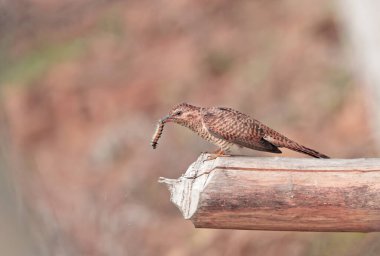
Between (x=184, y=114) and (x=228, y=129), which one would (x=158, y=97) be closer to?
(x=184, y=114)

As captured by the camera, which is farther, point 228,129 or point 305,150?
point 228,129

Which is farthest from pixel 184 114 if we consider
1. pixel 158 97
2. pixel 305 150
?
pixel 158 97

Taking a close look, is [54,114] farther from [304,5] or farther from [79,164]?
[304,5]

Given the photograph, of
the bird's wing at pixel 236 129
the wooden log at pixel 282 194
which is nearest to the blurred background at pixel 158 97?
the bird's wing at pixel 236 129

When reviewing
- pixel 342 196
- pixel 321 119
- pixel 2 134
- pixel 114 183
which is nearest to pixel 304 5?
pixel 321 119

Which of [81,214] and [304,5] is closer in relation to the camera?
[81,214]

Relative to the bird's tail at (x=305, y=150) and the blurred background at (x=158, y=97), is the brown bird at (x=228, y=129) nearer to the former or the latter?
the bird's tail at (x=305, y=150)
